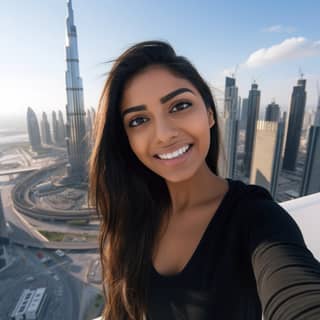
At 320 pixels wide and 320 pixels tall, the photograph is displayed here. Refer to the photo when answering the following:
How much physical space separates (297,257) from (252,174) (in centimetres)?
783

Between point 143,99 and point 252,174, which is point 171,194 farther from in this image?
point 252,174

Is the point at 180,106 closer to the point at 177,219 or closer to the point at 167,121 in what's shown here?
the point at 167,121

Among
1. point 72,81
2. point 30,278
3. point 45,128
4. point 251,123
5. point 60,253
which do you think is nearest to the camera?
point 30,278

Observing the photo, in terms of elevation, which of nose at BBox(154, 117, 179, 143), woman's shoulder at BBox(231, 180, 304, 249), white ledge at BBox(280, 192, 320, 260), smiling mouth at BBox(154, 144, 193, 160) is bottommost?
white ledge at BBox(280, 192, 320, 260)

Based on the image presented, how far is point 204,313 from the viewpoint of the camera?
37 cm

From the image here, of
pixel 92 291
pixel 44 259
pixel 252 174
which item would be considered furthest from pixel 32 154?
pixel 252 174

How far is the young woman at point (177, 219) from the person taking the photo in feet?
1.09

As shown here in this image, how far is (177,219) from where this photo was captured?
56cm

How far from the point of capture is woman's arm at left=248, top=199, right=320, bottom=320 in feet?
0.84

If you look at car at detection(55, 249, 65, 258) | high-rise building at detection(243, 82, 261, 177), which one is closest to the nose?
car at detection(55, 249, 65, 258)

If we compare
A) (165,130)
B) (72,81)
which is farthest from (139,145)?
(72,81)

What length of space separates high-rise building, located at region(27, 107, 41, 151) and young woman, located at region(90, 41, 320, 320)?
47.3ft

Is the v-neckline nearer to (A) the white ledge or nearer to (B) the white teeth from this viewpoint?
(B) the white teeth

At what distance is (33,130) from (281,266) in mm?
15460
